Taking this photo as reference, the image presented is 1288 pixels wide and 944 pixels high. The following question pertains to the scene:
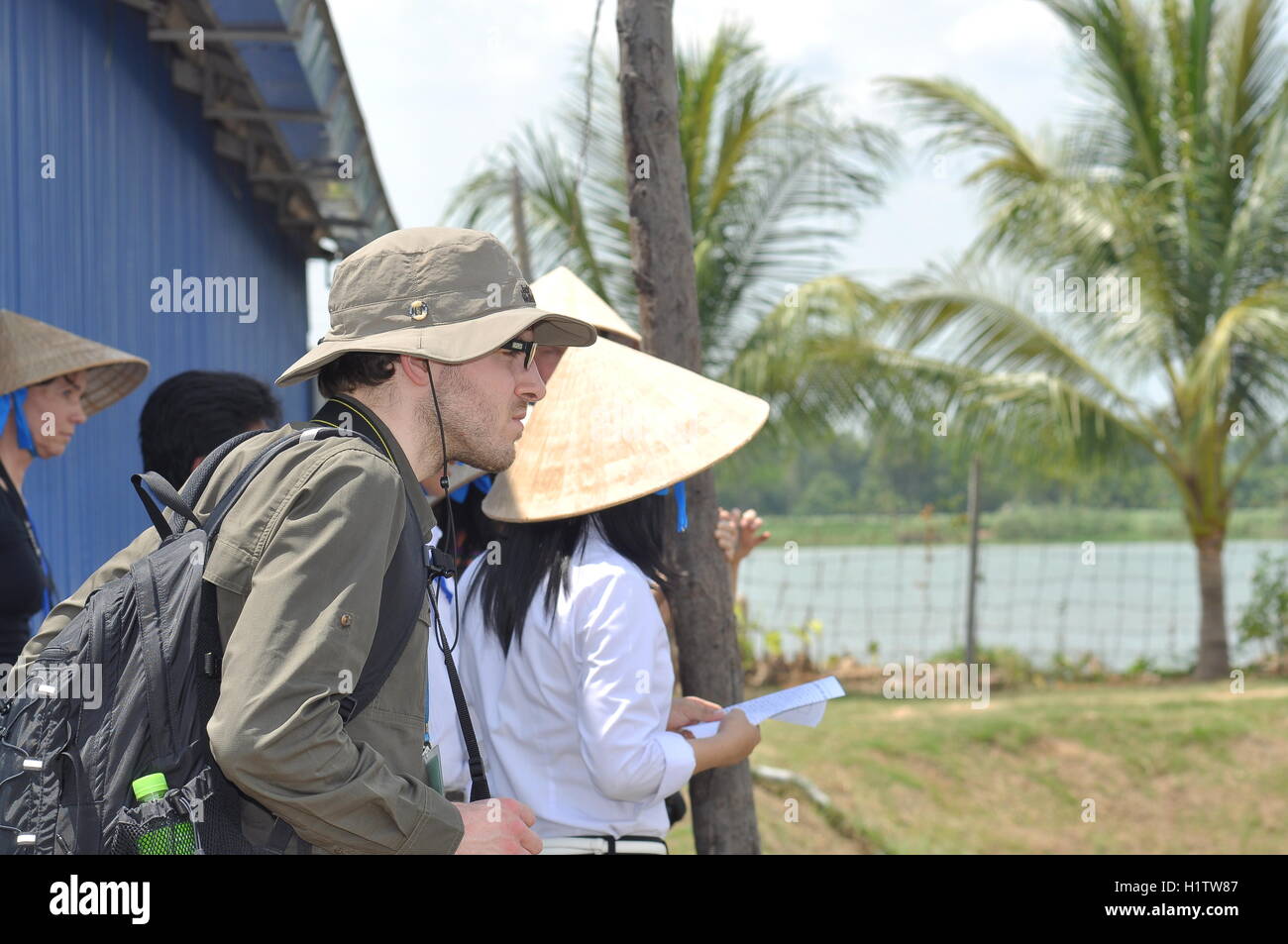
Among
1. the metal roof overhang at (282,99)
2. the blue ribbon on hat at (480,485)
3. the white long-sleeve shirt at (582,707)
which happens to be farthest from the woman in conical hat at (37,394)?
the metal roof overhang at (282,99)

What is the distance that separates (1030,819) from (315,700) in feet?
24.0

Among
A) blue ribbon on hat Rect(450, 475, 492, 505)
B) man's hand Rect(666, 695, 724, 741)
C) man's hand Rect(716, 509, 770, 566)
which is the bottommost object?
man's hand Rect(666, 695, 724, 741)

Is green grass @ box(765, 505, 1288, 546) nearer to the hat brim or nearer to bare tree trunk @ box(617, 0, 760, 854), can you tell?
bare tree trunk @ box(617, 0, 760, 854)

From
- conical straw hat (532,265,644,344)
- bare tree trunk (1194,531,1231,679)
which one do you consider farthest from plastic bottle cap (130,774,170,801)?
bare tree trunk (1194,531,1231,679)

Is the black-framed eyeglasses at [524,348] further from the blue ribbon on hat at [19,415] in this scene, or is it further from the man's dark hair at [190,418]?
the blue ribbon on hat at [19,415]

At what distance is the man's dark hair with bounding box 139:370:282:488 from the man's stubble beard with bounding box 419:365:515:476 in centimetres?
117

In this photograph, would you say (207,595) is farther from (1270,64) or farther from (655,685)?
(1270,64)

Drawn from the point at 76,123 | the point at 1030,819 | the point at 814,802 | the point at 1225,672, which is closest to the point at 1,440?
the point at 76,123

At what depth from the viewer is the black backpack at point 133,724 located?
1.55m

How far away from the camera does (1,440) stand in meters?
3.27

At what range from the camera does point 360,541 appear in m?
1.57

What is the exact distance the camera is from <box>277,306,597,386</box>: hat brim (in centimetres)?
180

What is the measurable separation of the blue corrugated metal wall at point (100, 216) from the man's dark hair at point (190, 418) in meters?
1.43
